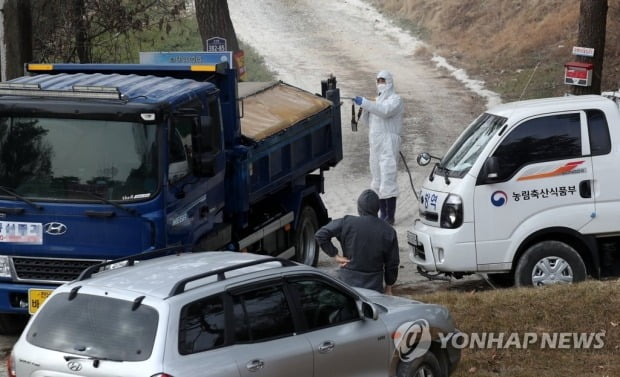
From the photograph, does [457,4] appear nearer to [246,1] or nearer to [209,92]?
[246,1]

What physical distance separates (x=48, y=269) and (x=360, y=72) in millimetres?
17929

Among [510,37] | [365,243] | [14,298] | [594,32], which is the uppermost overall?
[594,32]

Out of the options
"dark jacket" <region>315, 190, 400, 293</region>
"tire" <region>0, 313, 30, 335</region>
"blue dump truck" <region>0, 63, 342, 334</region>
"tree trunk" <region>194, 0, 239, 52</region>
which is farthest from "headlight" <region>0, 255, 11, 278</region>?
"tree trunk" <region>194, 0, 239, 52</region>

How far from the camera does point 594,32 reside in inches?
653

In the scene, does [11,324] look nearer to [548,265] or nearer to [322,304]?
[322,304]

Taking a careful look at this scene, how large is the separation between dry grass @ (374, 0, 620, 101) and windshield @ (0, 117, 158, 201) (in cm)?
1488

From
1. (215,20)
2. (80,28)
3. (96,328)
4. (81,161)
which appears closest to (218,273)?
(96,328)

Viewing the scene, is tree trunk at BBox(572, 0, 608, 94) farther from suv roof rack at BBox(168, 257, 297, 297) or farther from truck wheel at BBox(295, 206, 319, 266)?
suv roof rack at BBox(168, 257, 297, 297)

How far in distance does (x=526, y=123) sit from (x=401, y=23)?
22073mm

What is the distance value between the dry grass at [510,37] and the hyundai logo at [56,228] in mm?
15272

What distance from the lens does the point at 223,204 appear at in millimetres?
11391

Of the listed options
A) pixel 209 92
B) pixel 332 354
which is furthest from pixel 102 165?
pixel 332 354

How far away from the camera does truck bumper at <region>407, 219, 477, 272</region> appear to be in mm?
11492

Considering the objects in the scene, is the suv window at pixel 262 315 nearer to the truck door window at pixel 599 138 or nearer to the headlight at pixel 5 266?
the headlight at pixel 5 266
